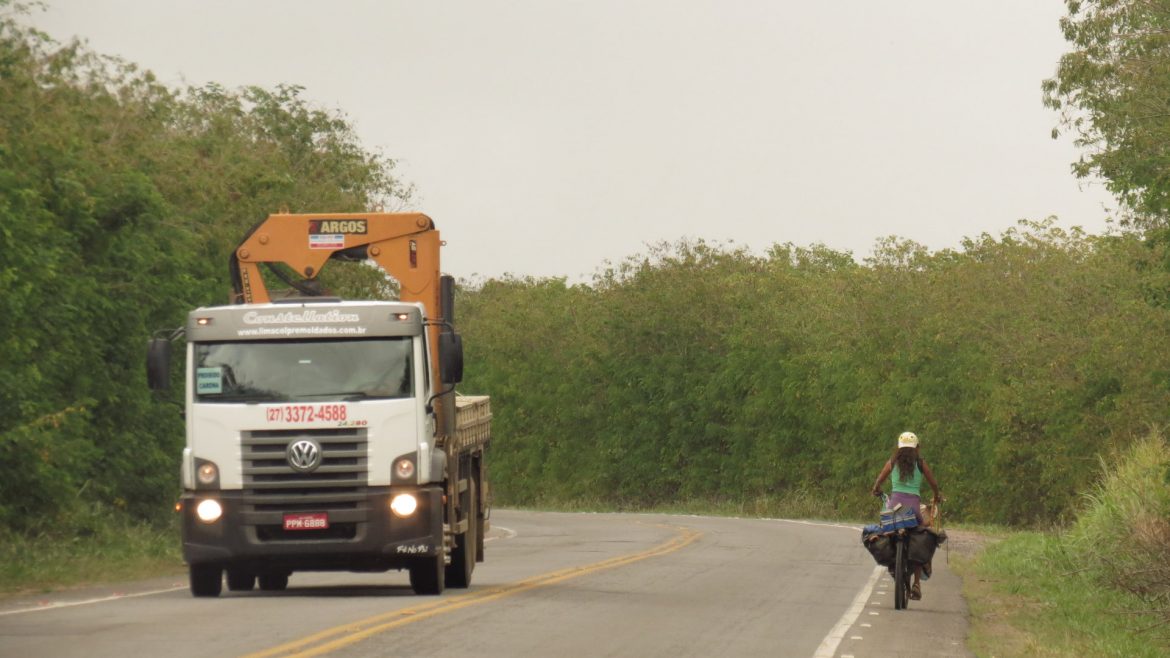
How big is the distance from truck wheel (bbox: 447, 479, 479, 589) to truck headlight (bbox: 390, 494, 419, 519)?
229 cm

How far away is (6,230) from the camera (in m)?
23.5

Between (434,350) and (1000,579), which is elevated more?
(434,350)

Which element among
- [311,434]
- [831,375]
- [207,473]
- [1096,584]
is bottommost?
[1096,584]

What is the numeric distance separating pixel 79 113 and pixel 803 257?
8226 centimetres

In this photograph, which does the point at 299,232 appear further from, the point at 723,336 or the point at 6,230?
the point at 723,336

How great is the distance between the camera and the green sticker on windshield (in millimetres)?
18375

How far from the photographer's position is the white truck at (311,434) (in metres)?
18.2

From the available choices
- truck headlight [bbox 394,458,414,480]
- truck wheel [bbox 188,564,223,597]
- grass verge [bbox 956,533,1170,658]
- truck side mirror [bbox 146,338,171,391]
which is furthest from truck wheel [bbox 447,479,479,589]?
grass verge [bbox 956,533,1170,658]

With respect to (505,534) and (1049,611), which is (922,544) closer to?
(1049,611)

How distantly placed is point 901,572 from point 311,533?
623cm

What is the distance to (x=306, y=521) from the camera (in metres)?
18.3

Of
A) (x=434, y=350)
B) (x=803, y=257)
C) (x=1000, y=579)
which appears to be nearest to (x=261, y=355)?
(x=434, y=350)

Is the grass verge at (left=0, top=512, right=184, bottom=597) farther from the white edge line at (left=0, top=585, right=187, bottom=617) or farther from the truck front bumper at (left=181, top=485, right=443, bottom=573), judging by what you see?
the truck front bumper at (left=181, top=485, right=443, bottom=573)

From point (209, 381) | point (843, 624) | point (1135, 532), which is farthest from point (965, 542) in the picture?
point (209, 381)
